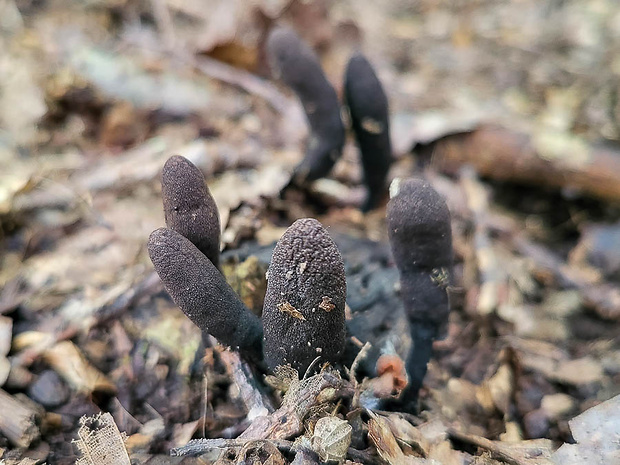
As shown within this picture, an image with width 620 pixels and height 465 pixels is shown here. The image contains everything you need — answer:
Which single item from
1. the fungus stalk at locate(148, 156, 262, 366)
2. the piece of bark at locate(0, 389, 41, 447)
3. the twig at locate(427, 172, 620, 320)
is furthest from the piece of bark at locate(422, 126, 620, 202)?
the piece of bark at locate(0, 389, 41, 447)

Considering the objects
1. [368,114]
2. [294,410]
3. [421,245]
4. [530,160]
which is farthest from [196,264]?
[530,160]

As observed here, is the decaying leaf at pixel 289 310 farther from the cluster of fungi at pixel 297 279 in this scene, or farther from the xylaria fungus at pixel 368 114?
the xylaria fungus at pixel 368 114

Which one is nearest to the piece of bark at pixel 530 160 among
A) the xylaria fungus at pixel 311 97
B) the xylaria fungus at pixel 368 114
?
the xylaria fungus at pixel 368 114

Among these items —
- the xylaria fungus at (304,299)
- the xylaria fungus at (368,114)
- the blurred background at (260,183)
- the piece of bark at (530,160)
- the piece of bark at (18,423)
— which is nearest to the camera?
the xylaria fungus at (304,299)

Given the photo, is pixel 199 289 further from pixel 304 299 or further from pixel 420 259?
pixel 420 259

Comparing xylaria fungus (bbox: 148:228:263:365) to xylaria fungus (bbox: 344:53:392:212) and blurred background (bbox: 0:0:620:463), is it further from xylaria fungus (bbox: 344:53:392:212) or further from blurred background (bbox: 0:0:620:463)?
xylaria fungus (bbox: 344:53:392:212)
